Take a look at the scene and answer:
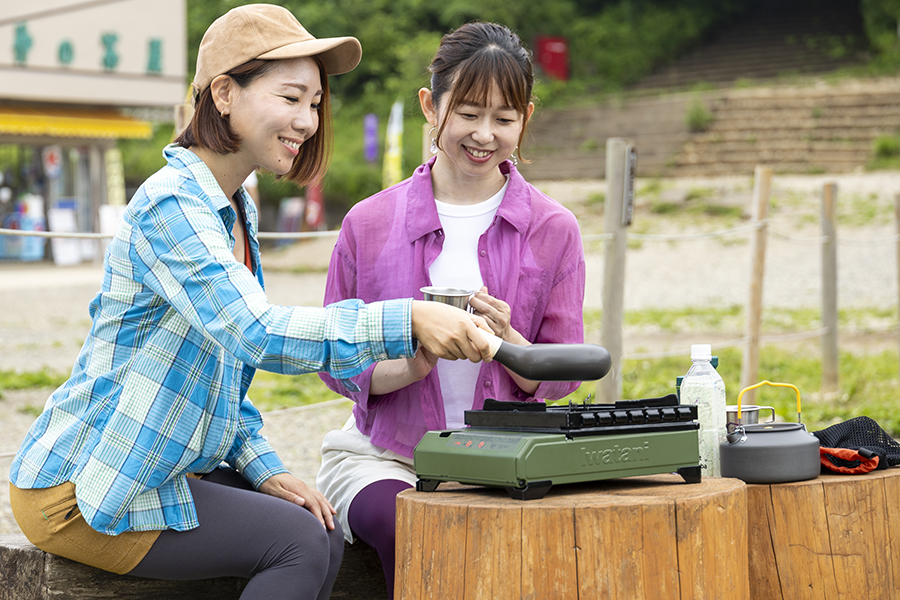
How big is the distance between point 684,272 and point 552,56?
13.2 metres

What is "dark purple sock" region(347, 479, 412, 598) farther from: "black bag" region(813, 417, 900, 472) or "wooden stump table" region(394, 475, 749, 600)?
"black bag" region(813, 417, 900, 472)

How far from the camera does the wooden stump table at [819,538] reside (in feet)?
6.21

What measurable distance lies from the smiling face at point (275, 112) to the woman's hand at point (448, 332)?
507 millimetres

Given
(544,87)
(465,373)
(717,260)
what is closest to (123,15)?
(544,87)

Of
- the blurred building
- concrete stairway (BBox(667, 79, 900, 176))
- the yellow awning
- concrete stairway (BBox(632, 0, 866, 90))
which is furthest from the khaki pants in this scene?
concrete stairway (BBox(632, 0, 866, 90))

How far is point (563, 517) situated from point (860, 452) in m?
0.81

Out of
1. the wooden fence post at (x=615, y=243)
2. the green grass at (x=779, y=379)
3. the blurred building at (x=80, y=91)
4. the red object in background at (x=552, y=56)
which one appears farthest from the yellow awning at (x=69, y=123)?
the wooden fence post at (x=615, y=243)

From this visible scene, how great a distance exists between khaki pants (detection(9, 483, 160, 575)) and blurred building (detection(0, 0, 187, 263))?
1480 centimetres

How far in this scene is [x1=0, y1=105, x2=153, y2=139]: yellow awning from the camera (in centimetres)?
1625

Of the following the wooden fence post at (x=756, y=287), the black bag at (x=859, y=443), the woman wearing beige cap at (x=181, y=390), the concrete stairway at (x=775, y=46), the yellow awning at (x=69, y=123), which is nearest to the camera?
the woman wearing beige cap at (x=181, y=390)

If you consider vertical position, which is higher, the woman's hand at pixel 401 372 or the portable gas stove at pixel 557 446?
the woman's hand at pixel 401 372

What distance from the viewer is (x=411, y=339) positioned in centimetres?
154

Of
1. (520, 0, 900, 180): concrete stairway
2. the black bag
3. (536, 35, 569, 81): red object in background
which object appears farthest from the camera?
(536, 35, 569, 81): red object in background

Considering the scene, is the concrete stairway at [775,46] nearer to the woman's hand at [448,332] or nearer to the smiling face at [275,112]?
the smiling face at [275,112]
